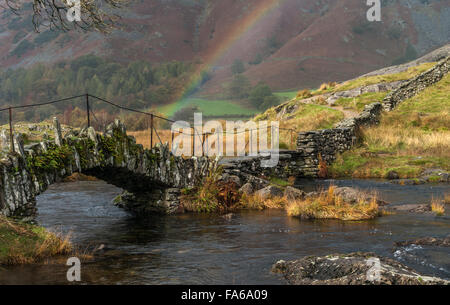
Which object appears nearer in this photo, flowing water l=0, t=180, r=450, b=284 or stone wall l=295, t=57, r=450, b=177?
flowing water l=0, t=180, r=450, b=284

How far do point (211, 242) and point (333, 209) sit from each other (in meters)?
5.30

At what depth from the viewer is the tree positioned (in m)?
174

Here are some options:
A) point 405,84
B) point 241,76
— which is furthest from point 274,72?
point 405,84

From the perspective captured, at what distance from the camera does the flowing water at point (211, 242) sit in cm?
1000

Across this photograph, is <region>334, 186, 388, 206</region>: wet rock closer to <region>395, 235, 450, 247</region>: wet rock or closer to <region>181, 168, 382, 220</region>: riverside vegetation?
Answer: <region>181, 168, 382, 220</region>: riverside vegetation

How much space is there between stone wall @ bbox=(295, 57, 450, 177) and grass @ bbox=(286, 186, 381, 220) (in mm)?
12084

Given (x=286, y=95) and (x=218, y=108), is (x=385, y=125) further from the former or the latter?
(x=286, y=95)

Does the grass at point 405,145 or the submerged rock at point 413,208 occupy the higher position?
the grass at point 405,145

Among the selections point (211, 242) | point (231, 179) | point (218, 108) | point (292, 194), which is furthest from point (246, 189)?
point (218, 108)

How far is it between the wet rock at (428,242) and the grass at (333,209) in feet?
11.7

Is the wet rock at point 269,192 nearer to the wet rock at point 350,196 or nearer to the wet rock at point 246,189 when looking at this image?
the wet rock at point 246,189

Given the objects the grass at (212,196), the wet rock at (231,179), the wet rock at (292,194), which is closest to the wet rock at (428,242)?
the wet rock at (292,194)

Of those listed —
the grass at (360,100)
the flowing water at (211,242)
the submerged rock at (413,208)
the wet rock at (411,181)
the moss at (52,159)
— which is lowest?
the flowing water at (211,242)

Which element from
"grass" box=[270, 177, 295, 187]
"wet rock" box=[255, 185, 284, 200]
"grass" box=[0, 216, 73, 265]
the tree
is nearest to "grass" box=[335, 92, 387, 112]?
"grass" box=[270, 177, 295, 187]
